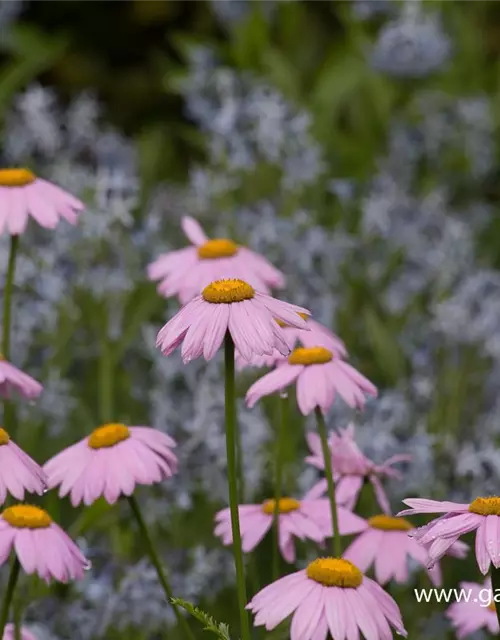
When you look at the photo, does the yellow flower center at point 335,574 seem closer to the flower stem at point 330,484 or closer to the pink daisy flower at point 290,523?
the flower stem at point 330,484

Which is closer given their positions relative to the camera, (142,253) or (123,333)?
(123,333)

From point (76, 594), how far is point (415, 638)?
0.68m

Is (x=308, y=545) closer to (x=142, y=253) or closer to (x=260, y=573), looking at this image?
(x=260, y=573)

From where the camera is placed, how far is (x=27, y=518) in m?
1.43

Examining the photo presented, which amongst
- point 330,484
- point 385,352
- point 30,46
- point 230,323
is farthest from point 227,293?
point 30,46

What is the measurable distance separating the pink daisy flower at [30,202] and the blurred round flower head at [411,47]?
2953mm

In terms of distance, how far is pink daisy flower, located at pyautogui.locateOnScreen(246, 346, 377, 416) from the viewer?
58.7 inches

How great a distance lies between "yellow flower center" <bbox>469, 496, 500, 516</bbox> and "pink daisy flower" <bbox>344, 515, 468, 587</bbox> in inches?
11.7

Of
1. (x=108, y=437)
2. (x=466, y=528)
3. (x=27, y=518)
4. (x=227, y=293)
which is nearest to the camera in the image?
(x=466, y=528)

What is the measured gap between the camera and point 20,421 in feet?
9.96

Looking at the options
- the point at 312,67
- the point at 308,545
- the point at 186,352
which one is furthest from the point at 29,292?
the point at 312,67

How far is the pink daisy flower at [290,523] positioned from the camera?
161 centimetres

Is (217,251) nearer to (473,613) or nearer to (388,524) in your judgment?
(388,524)

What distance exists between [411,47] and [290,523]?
3298mm
